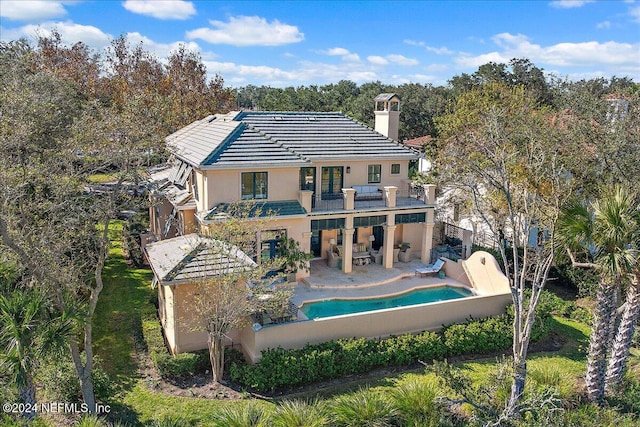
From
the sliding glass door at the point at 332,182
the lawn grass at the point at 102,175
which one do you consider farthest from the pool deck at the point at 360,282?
the lawn grass at the point at 102,175

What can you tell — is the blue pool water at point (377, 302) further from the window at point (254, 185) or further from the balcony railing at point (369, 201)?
the window at point (254, 185)

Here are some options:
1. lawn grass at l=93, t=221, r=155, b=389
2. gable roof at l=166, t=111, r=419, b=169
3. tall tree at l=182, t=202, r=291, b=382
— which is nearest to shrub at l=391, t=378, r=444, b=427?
tall tree at l=182, t=202, r=291, b=382

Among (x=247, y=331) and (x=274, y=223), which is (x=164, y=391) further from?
(x=274, y=223)

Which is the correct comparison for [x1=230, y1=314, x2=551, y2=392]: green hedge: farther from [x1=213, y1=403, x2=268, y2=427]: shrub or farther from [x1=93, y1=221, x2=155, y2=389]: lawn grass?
[x1=93, y1=221, x2=155, y2=389]: lawn grass

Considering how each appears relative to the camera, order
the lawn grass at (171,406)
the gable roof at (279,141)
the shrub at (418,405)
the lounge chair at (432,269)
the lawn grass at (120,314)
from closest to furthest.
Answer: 1. the shrub at (418,405)
2. the lawn grass at (171,406)
3. the lawn grass at (120,314)
4. the gable roof at (279,141)
5. the lounge chair at (432,269)

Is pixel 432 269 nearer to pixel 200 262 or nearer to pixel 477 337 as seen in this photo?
pixel 477 337

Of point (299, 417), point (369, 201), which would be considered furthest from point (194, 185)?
point (299, 417)

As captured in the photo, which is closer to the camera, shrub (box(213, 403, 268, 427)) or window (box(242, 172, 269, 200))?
shrub (box(213, 403, 268, 427))
